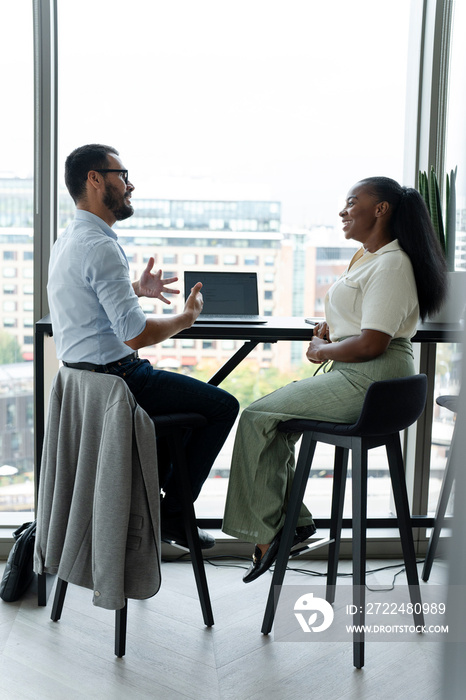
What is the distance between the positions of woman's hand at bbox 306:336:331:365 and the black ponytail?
347 mm

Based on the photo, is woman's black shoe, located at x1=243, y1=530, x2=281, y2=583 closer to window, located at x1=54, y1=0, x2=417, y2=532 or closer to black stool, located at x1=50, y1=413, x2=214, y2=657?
black stool, located at x1=50, y1=413, x2=214, y2=657

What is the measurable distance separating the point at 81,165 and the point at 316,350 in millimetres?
989

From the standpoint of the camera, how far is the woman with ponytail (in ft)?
6.77

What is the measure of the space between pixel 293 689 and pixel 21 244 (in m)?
1.95

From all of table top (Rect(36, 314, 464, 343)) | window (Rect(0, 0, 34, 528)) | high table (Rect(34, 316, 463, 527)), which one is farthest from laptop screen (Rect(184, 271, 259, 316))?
window (Rect(0, 0, 34, 528))

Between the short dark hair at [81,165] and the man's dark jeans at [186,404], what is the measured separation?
0.60 m

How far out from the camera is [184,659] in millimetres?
2021

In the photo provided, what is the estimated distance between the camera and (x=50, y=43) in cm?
261

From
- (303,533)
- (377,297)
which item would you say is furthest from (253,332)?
(303,533)

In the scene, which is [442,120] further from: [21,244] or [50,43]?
[21,244]

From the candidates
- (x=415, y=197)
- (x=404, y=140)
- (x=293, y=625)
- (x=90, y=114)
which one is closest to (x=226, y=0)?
(x=90, y=114)

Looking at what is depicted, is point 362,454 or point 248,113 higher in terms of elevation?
point 248,113

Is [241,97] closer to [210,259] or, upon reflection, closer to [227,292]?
[210,259]

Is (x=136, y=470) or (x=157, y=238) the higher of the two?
(x=157, y=238)
